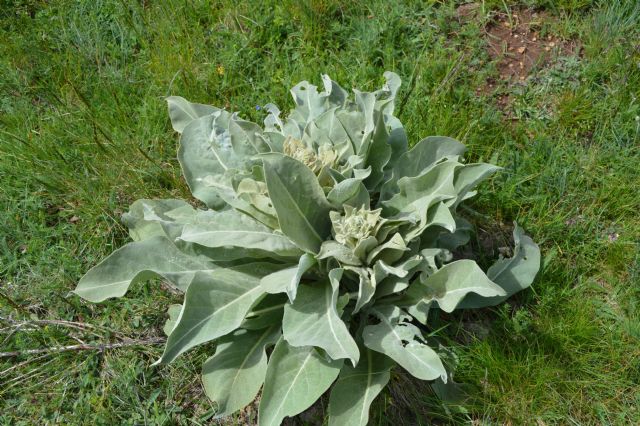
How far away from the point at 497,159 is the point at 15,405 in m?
2.91

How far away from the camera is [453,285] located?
8.95 feet

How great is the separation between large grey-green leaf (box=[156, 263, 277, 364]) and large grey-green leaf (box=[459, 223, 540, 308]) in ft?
3.46

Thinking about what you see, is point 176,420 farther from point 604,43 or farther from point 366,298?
point 604,43

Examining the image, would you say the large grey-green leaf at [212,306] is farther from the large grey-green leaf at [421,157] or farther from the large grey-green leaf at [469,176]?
the large grey-green leaf at [469,176]

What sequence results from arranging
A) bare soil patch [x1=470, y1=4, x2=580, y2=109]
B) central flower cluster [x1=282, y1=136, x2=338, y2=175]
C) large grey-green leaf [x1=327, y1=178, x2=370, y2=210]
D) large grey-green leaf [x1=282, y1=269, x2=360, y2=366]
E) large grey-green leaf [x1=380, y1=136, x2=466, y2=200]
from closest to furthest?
large grey-green leaf [x1=282, y1=269, x2=360, y2=366], large grey-green leaf [x1=327, y1=178, x2=370, y2=210], central flower cluster [x1=282, y1=136, x2=338, y2=175], large grey-green leaf [x1=380, y1=136, x2=466, y2=200], bare soil patch [x1=470, y1=4, x2=580, y2=109]

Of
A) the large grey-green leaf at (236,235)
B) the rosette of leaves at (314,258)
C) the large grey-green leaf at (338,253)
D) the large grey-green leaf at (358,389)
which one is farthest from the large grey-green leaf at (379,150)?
the large grey-green leaf at (358,389)

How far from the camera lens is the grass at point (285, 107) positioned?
3084 millimetres

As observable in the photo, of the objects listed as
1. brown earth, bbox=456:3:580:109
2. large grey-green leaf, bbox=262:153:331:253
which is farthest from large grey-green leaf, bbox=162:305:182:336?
brown earth, bbox=456:3:580:109

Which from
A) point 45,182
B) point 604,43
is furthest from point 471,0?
point 45,182

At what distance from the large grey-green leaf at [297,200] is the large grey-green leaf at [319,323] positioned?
0.20 metres

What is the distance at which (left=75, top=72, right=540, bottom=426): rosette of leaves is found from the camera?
2693 mm

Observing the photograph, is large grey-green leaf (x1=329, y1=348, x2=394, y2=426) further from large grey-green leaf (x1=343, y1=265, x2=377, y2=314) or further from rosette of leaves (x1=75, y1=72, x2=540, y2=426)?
large grey-green leaf (x1=343, y1=265, x2=377, y2=314)

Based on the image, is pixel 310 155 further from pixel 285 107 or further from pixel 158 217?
pixel 285 107

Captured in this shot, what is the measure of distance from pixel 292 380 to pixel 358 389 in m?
0.29
